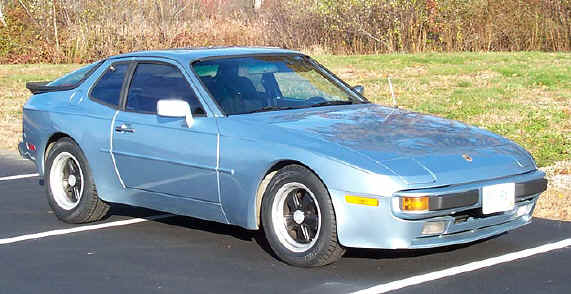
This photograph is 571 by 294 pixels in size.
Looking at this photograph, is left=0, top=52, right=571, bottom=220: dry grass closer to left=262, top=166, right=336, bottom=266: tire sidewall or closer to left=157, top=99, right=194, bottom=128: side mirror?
left=262, top=166, right=336, bottom=266: tire sidewall

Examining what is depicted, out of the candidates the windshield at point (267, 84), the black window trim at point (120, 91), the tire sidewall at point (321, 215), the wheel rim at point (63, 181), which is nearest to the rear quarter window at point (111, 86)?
the black window trim at point (120, 91)

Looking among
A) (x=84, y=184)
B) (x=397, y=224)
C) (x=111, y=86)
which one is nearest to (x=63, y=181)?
(x=84, y=184)

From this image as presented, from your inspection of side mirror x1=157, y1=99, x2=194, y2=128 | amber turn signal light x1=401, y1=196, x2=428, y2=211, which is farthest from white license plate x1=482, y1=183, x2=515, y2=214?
side mirror x1=157, y1=99, x2=194, y2=128

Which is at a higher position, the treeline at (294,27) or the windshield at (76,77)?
the windshield at (76,77)

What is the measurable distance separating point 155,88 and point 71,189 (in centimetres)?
125

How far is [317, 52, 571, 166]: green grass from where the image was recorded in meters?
12.9

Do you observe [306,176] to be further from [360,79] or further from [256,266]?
[360,79]

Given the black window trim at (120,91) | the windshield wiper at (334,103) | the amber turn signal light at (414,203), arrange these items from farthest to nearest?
1. the black window trim at (120,91)
2. the windshield wiper at (334,103)
3. the amber turn signal light at (414,203)

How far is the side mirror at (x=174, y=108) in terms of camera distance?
7.36 metres

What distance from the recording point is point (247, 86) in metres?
7.79

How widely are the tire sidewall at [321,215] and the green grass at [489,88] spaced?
15.4 feet

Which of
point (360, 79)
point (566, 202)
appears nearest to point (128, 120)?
point (566, 202)

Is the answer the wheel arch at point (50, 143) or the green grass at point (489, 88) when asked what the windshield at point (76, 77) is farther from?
the green grass at point (489, 88)

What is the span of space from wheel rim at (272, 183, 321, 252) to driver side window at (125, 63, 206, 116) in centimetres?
117
